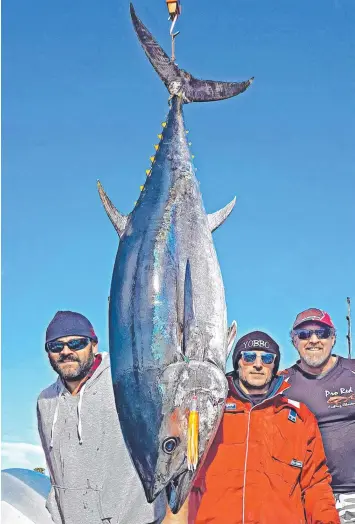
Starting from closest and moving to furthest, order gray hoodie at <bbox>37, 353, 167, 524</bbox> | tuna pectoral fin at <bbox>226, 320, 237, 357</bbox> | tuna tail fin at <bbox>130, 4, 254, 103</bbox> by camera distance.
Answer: tuna pectoral fin at <bbox>226, 320, 237, 357</bbox>
gray hoodie at <bbox>37, 353, 167, 524</bbox>
tuna tail fin at <bbox>130, 4, 254, 103</bbox>

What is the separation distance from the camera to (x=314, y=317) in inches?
181

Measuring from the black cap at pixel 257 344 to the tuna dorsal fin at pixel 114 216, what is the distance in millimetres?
871

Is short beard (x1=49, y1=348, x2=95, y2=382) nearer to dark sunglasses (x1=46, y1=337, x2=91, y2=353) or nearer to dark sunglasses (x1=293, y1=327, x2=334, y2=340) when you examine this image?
dark sunglasses (x1=46, y1=337, x2=91, y2=353)

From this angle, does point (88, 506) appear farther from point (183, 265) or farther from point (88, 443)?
point (183, 265)

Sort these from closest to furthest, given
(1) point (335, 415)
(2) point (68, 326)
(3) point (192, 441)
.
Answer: (3) point (192, 441), (2) point (68, 326), (1) point (335, 415)

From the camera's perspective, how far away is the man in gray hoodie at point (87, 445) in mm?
3887

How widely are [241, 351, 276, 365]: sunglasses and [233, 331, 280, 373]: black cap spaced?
18 mm

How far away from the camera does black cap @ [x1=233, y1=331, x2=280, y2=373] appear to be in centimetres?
395

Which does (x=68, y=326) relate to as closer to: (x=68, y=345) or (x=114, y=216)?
(x=68, y=345)

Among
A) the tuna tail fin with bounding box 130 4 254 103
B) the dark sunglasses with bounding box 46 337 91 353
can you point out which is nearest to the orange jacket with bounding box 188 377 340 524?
the dark sunglasses with bounding box 46 337 91 353

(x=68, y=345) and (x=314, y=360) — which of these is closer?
(x=68, y=345)

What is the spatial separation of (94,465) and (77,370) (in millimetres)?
490

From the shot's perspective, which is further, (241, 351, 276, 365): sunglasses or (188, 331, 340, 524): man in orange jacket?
(241, 351, 276, 365): sunglasses

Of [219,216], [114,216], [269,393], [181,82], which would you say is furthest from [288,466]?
[181,82]
